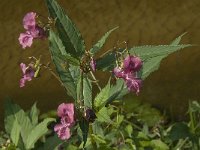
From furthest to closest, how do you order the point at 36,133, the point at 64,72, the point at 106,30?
the point at 106,30 < the point at 36,133 < the point at 64,72

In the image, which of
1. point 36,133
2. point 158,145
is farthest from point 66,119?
point 158,145

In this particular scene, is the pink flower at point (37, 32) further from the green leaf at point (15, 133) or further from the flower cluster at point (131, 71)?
the green leaf at point (15, 133)

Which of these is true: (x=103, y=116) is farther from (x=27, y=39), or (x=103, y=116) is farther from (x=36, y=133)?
(x=36, y=133)

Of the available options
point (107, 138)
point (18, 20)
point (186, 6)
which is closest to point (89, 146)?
point (107, 138)

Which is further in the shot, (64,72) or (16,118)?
(16,118)

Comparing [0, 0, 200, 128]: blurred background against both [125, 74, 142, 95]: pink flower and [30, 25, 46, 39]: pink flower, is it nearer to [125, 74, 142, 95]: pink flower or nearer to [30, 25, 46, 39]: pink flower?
[30, 25, 46, 39]: pink flower
